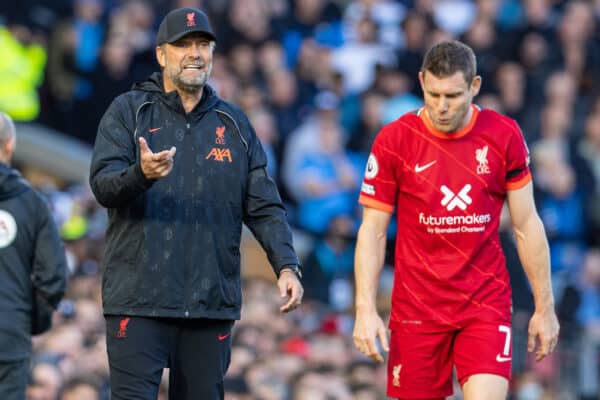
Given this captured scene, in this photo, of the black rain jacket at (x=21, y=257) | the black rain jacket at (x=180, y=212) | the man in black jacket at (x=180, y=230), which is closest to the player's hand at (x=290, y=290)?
the man in black jacket at (x=180, y=230)

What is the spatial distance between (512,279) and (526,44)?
4.75 meters

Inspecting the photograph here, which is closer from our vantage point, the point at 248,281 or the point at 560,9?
the point at 248,281

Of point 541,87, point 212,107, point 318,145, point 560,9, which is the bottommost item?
point 212,107

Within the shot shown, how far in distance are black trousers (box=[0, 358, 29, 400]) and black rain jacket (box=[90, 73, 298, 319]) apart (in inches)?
73.7

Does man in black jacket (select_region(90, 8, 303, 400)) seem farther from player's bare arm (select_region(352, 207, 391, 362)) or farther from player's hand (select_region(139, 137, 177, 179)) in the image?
player's bare arm (select_region(352, 207, 391, 362))

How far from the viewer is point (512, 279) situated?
13.1 metres

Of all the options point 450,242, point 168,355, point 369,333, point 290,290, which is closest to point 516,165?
point 450,242

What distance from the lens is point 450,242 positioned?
736cm

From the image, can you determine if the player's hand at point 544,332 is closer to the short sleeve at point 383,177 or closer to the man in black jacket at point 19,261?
the short sleeve at point 383,177

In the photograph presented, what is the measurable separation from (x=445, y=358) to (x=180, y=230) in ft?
5.21

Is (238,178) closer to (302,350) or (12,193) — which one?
(12,193)

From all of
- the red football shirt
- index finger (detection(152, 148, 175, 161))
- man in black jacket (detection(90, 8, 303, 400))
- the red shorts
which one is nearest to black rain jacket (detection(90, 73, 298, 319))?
man in black jacket (detection(90, 8, 303, 400))

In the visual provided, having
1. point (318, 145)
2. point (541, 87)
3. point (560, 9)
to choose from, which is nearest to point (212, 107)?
point (318, 145)

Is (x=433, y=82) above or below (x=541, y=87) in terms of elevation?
below
